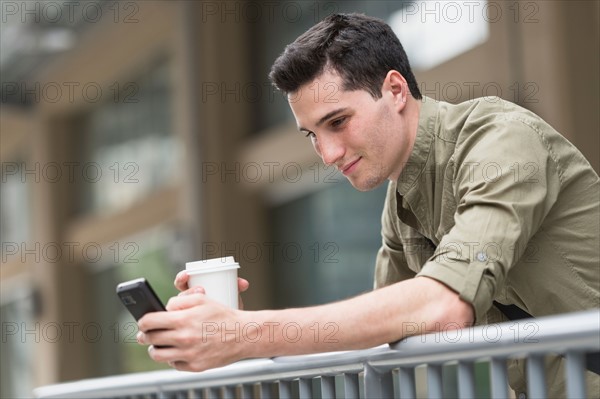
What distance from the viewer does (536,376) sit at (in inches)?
59.7

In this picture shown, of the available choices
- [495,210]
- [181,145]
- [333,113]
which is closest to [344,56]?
[333,113]

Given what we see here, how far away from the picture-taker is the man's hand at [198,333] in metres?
1.75

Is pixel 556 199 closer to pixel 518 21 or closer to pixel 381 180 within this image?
pixel 381 180

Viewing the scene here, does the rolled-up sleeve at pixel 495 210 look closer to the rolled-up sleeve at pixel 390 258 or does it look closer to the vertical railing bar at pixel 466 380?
the vertical railing bar at pixel 466 380

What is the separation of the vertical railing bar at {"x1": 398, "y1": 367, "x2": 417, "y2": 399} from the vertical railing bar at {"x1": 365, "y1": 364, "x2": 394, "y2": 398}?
0.08 m

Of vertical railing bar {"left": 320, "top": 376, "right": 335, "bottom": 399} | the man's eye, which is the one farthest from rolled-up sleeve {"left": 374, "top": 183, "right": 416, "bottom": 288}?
vertical railing bar {"left": 320, "top": 376, "right": 335, "bottom": 399}

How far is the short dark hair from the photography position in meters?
2.05

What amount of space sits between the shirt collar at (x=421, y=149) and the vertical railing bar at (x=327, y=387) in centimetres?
43

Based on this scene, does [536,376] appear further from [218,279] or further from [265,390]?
[265,390]

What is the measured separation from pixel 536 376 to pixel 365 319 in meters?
0.34

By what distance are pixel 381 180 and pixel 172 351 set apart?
61 cm

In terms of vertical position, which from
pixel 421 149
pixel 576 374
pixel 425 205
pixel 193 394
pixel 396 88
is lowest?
pixel 193 394

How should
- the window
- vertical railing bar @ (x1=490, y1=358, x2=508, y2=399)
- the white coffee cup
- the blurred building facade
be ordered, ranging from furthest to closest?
the window
the blurred building facade
the white coffee cup
vertical railing bar @ (x1=490, y1=358, x2=508, y2=399)

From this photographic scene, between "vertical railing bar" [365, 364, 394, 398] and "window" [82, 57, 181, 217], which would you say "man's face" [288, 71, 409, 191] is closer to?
"vertical railing bar" [365, 364, 394, 398]
